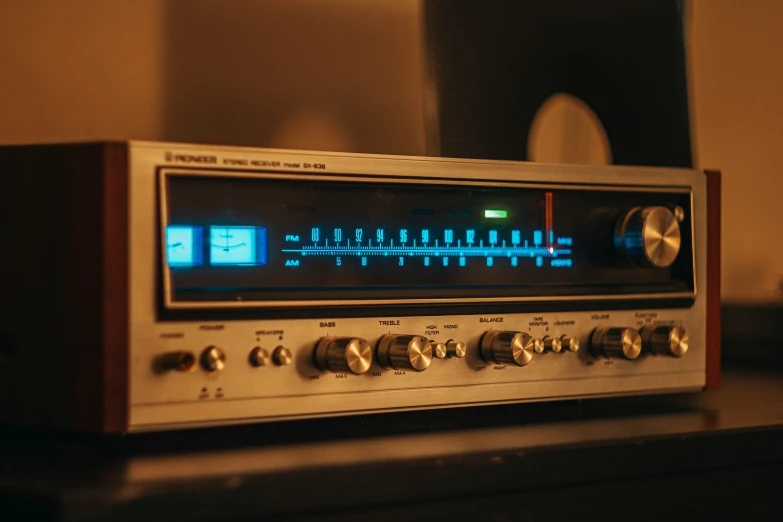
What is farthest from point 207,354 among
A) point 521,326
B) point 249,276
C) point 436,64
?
point 436,64

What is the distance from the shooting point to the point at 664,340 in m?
0.85

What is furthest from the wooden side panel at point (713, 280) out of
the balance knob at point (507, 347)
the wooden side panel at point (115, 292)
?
the wooden side panel at point (115, 292)

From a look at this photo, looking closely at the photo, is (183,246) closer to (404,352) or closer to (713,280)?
(404,352)

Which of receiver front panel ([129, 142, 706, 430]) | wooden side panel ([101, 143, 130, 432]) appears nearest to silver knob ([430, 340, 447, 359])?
receiver front panel ([129, 142, 706, 430])

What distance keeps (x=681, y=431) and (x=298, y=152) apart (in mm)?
388

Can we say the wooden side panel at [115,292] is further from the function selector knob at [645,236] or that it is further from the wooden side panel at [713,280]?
the wooden side panel at [713,280]

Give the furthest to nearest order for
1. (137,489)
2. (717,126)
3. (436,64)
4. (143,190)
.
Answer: (717,126) < (436,64) < (143,190) < (137,489)

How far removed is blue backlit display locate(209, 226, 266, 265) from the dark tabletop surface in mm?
138

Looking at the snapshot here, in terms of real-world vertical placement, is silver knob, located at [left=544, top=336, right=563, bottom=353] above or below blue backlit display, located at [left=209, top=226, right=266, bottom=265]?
below

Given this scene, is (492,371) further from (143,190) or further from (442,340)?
(143,190)

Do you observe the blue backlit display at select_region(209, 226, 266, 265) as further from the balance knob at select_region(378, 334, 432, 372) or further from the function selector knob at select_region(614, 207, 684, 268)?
the function selector knob at select_region(614, 207, 684, 268)

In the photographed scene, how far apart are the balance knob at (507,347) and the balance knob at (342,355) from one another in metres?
0.12

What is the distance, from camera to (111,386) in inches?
25.4

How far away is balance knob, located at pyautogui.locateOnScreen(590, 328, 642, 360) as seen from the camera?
0.83 m
